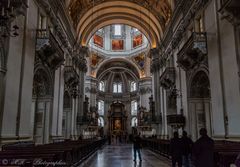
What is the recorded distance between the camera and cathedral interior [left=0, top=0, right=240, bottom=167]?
838 cm

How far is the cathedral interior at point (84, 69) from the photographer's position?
8.38 meters

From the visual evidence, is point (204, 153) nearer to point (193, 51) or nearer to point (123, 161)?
point (123, 161)

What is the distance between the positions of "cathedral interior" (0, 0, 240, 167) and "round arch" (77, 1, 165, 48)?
98mm

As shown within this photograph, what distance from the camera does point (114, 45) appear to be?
43.4 m

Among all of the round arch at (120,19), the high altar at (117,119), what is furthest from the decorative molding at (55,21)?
the high altar at (117,119)

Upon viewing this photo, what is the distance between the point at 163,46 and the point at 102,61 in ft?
66.9

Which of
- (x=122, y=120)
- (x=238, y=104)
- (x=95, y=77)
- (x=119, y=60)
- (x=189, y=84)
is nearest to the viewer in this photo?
(x=238, y=104)

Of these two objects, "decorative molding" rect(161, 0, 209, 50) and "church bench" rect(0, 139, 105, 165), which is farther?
"decorative molding" rect(161, 0, 209, 50)

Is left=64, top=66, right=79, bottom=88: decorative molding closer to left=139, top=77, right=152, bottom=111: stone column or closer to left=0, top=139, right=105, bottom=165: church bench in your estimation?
left=0, top=139, right=105, bottom=165: church bench

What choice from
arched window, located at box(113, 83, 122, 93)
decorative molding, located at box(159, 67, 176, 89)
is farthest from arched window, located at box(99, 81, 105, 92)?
decorative molding, located at box(159, 67, 176, 89)

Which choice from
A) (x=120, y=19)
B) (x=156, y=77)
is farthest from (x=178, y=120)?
(x=120, y=19)

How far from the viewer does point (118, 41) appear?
4347 centimetres

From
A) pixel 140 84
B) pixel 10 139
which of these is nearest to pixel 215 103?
pixel 10 139

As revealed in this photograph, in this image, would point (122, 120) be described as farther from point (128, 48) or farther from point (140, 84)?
point (128, 48)
